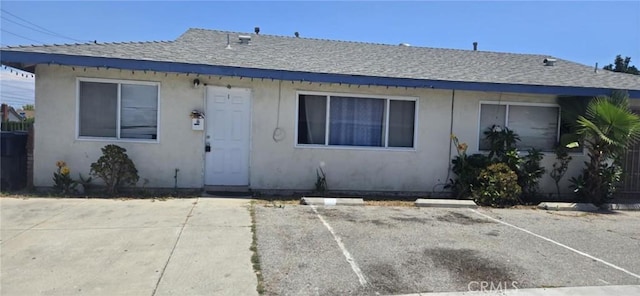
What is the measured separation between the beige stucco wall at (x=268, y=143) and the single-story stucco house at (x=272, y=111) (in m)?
0.02

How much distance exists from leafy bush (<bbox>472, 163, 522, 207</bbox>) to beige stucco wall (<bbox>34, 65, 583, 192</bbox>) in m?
1.06

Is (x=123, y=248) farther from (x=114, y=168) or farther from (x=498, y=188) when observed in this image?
(x=498, y=188)

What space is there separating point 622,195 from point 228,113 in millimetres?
10125

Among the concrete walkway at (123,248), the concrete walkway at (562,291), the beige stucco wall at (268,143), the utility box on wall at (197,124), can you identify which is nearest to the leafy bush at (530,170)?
the beige stucco wall at (268,143)

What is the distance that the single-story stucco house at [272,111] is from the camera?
30.2 feet

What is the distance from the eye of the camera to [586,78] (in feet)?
38.5

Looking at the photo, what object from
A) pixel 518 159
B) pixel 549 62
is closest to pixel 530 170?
pixel 518 159

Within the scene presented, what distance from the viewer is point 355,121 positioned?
34.6ft

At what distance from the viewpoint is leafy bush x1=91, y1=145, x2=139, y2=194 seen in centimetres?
892

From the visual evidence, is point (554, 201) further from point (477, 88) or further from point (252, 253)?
point (252, 253)

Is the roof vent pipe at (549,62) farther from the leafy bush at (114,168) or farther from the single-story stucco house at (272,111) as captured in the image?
the leafy bush at (114,168)

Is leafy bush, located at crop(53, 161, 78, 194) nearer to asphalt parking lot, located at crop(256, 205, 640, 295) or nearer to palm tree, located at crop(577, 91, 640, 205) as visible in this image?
asphalt parking lot, located at crop(256, 205, 640, 295)

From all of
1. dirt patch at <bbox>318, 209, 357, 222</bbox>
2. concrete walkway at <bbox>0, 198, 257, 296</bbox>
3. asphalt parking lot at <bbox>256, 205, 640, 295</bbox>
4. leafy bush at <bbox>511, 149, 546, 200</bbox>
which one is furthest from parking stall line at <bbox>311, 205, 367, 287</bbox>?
leafy bush at <bbox>511, 149, 546, 200</bbox>

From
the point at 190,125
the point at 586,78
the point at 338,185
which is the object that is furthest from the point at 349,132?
the point at 586,78
